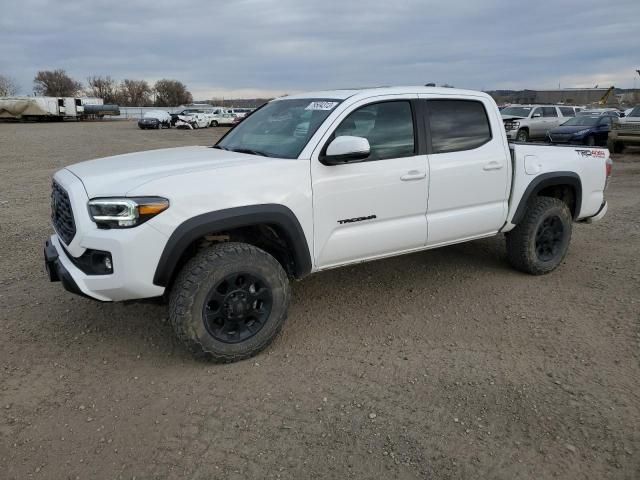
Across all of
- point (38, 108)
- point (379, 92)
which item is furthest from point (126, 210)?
point (38, 108)

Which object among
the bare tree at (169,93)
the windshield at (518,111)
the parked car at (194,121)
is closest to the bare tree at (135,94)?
the bare tree at (169,93)

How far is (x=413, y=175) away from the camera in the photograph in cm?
407

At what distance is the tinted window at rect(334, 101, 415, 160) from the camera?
3.93 meters

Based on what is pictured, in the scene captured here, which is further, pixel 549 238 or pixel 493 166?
pixel 549 238

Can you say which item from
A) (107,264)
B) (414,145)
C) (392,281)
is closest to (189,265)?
(107,264)

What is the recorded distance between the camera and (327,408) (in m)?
3.06

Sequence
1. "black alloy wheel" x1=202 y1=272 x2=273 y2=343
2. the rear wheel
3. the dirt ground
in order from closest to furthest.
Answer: the dirt ground, "black alloy wheel" x1=202 y1=272 x2=273 y2=343, the rear wheel

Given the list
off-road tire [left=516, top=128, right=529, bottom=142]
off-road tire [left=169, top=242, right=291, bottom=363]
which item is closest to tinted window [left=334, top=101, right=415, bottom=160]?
off-road tire [left=169, top=242, right=291, bottom=363]

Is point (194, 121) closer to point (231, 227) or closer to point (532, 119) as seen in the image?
point (532, 119)

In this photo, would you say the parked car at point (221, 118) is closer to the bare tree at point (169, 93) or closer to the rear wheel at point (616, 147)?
the rear wheel at point (616, 147)

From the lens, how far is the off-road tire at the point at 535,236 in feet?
16.6

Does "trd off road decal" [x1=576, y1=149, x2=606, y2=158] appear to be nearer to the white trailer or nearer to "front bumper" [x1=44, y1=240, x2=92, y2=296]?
"front bumper" [x1=44, y1=240, x2=92, y2=296]

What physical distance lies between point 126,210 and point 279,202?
96 cm

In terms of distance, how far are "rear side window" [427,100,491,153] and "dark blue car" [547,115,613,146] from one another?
14.7m
